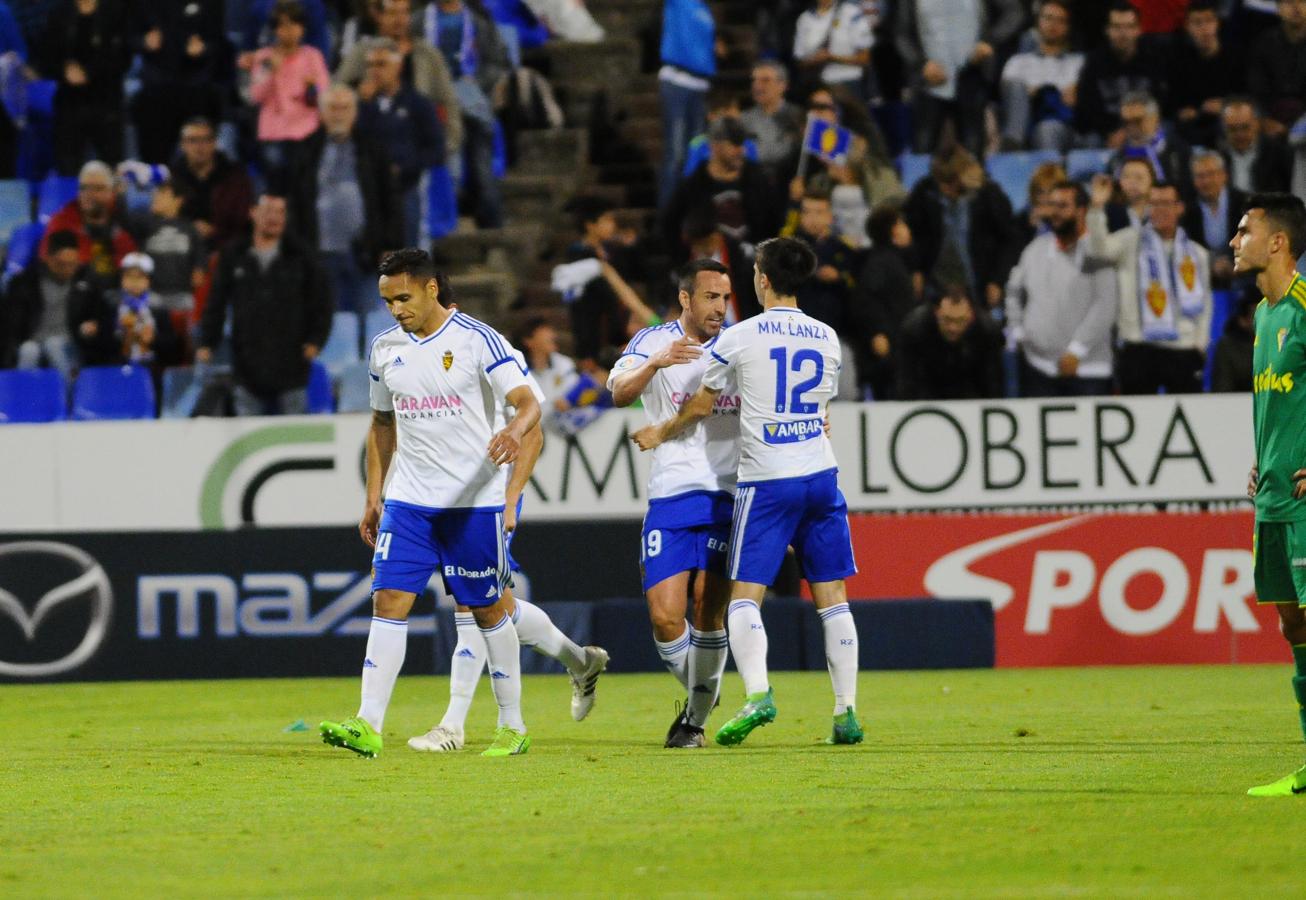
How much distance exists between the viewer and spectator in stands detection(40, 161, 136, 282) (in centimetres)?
1922

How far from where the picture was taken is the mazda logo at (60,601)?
640 inches

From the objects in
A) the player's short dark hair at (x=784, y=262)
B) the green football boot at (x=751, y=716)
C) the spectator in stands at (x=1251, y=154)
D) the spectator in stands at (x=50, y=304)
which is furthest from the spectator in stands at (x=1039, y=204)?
the green football boot at (x=751, y=716)

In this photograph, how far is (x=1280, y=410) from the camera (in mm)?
7570

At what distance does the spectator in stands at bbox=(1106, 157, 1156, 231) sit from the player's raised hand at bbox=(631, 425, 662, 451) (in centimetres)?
829

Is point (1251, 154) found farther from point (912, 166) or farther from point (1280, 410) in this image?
point (1280, 410)

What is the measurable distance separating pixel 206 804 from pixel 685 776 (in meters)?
1.90

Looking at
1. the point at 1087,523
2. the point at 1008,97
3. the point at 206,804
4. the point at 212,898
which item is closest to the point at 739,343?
the point at 206,804

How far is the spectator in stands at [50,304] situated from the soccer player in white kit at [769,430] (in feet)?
34.6

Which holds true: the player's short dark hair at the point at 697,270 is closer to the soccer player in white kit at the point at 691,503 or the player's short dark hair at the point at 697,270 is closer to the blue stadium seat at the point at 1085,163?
the soccer player in white kit at the point at 691,503

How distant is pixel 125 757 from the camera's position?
1002 centimetres

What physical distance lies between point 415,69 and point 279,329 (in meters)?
3.07

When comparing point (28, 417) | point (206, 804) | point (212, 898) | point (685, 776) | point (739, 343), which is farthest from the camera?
point (28, 417)

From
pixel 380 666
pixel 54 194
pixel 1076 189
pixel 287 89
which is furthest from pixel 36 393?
pixel 380 666

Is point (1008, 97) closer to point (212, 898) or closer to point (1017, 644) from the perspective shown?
point (1017, 644)
